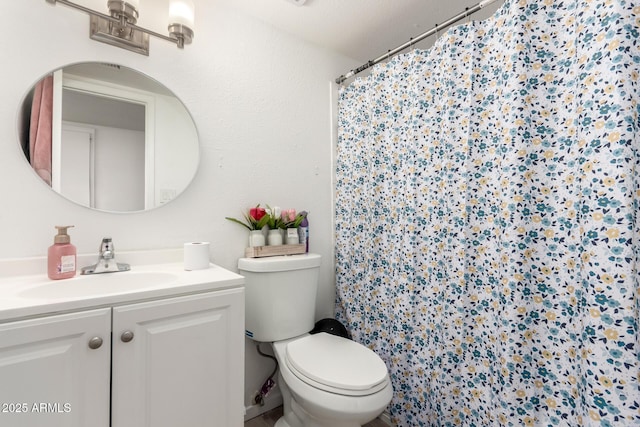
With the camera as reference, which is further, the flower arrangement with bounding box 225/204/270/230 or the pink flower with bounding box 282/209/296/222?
the pink flower with bounding box 282/209/296/222

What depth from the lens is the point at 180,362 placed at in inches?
Answer: 36.5

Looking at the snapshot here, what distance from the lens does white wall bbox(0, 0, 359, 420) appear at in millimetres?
1063

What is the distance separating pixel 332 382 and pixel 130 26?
63.8 inches

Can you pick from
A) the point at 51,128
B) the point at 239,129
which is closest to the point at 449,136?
the point at 239,129

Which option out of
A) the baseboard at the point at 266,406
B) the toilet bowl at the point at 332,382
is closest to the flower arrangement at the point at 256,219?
the toilet bowl at the point at 332,382

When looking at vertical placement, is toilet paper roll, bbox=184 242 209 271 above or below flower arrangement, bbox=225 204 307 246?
below

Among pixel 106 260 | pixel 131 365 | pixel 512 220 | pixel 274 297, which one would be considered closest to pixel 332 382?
pixel 274 297

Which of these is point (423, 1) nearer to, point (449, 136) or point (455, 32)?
point (455, 32)

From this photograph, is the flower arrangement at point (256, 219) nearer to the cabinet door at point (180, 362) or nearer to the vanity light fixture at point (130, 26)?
the cabinet door at point (180, 362)

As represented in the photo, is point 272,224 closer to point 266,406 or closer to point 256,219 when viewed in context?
point 256,219

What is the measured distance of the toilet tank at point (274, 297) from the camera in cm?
140

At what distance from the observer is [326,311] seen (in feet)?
6.23

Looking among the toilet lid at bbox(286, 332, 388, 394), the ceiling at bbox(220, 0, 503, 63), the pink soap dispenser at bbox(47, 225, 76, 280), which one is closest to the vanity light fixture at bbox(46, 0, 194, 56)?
the ceiling at bbox(220, 0, 503, 63)

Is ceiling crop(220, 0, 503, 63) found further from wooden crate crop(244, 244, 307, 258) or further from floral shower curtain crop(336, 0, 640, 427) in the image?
wooden crate crop(244, 244, 307, 258)
